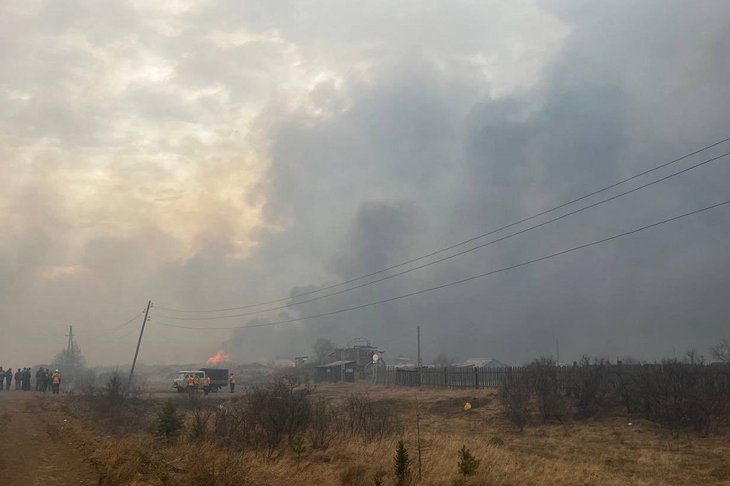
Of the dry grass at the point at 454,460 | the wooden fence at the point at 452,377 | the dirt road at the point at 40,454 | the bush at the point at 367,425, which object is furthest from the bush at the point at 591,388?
the dirt road at the point at 40,454

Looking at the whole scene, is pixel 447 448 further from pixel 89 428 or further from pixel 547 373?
pixel 547 373

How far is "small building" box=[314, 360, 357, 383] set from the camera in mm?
77500

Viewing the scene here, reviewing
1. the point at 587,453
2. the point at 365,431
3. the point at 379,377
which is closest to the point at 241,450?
the point at 365,431

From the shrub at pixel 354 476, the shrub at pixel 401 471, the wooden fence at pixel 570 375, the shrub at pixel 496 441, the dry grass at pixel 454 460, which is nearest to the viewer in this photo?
the shrub at pixel 401 471

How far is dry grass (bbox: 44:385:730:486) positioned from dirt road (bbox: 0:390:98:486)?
0.50m

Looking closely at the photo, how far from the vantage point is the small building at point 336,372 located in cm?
7750

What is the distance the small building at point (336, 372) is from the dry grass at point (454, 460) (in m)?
52.7

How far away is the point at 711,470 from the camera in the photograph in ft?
53.6

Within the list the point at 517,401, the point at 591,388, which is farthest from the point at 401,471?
the point at 591,388

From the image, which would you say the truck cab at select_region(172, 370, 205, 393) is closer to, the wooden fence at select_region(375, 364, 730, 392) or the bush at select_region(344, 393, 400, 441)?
the wooden fence at select_region(375, 364, 730, 392)

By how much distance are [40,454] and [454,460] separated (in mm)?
11413

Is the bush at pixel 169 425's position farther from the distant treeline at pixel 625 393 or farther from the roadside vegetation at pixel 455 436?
the distant treeline at pixel 625 393

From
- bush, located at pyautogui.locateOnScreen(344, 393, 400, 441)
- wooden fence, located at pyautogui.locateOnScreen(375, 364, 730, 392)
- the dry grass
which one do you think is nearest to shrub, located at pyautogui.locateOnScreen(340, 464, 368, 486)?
the dry grass

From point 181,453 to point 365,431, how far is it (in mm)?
8151
